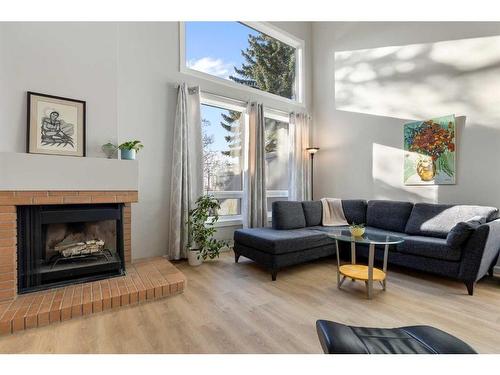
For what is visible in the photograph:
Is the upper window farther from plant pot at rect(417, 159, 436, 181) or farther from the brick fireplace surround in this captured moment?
plant pot at rect(417, 159, 436, 181)

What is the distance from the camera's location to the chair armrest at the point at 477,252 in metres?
2.32

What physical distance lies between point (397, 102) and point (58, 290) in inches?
190

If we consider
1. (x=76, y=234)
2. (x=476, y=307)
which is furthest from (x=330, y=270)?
(x=76, y=234)

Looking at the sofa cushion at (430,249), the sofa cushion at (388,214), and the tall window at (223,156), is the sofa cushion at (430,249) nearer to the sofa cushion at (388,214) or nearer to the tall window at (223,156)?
the sofa cushion at (388,214)

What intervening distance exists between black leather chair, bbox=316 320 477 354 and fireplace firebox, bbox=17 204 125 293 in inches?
87.3

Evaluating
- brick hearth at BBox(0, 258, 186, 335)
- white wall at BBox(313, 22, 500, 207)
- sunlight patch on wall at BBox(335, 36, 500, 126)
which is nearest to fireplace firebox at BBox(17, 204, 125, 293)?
brick hearth at BBox(0, 258, 186, 335)

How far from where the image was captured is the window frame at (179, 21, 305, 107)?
3.47 metres

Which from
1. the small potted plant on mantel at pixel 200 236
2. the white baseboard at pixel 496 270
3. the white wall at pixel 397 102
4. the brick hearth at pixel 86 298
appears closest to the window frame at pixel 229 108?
the small potted plant on mantel at pixel 200 236

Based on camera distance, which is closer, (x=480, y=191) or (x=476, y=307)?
(x=476, y=307)

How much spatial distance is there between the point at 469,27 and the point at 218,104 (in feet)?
11.4

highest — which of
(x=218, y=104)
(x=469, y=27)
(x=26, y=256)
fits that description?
(x=469, y=27)
